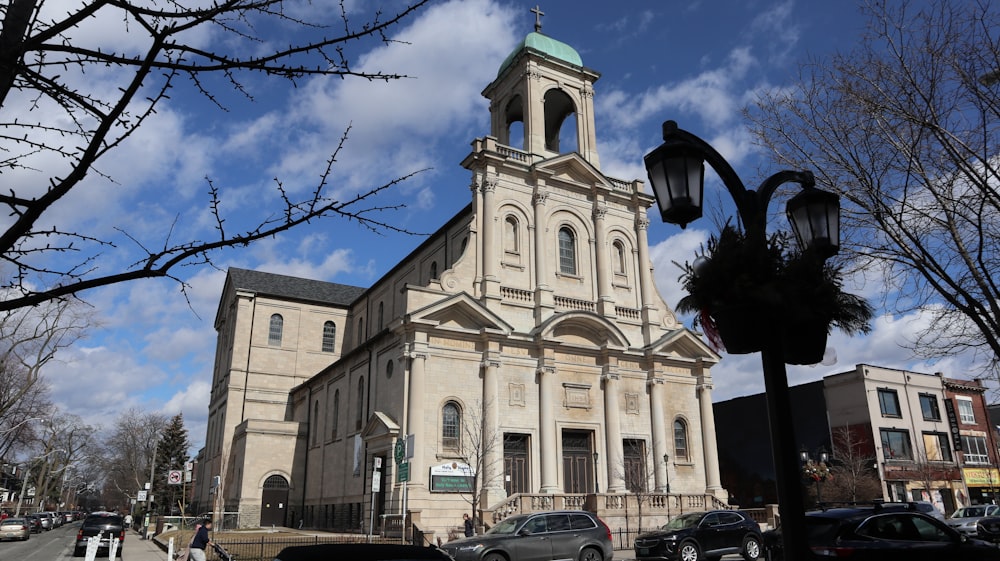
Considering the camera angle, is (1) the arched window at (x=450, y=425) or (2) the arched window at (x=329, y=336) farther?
(2) the arched window at (x=329, y=336)

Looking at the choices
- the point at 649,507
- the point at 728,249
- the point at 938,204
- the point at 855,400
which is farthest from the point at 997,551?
the point at 855,400

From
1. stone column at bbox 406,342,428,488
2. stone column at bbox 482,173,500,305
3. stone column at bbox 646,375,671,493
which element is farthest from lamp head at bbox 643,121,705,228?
stone column at bbox 646,375,671,493

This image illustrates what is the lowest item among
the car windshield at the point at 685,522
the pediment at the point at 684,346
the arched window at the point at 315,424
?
the car windshield at the point at 685,522

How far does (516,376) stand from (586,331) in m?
4.81

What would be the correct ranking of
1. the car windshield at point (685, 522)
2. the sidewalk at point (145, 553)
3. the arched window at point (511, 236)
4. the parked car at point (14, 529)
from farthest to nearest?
1. the parked car at point (14, 529)
2. the arched window at point (511, 236)
3. the sidewalk at point (145, 553)
4. the car windshield at point (685, 522)

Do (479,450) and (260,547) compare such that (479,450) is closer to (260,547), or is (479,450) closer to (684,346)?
(260,547)

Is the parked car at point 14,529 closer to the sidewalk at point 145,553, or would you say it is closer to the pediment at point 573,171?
the sidewalk at point 145,553

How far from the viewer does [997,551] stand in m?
9.87

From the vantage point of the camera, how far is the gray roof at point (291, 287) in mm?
53062

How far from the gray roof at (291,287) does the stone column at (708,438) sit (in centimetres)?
3003

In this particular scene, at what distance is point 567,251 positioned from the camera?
36875 mm

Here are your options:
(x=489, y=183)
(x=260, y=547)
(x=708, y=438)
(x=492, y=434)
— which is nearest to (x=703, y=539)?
(x=492, y=434)

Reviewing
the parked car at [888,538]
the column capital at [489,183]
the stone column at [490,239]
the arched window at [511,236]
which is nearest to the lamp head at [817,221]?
the parked car at [888,538]

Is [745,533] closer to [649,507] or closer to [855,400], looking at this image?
[649,507]
